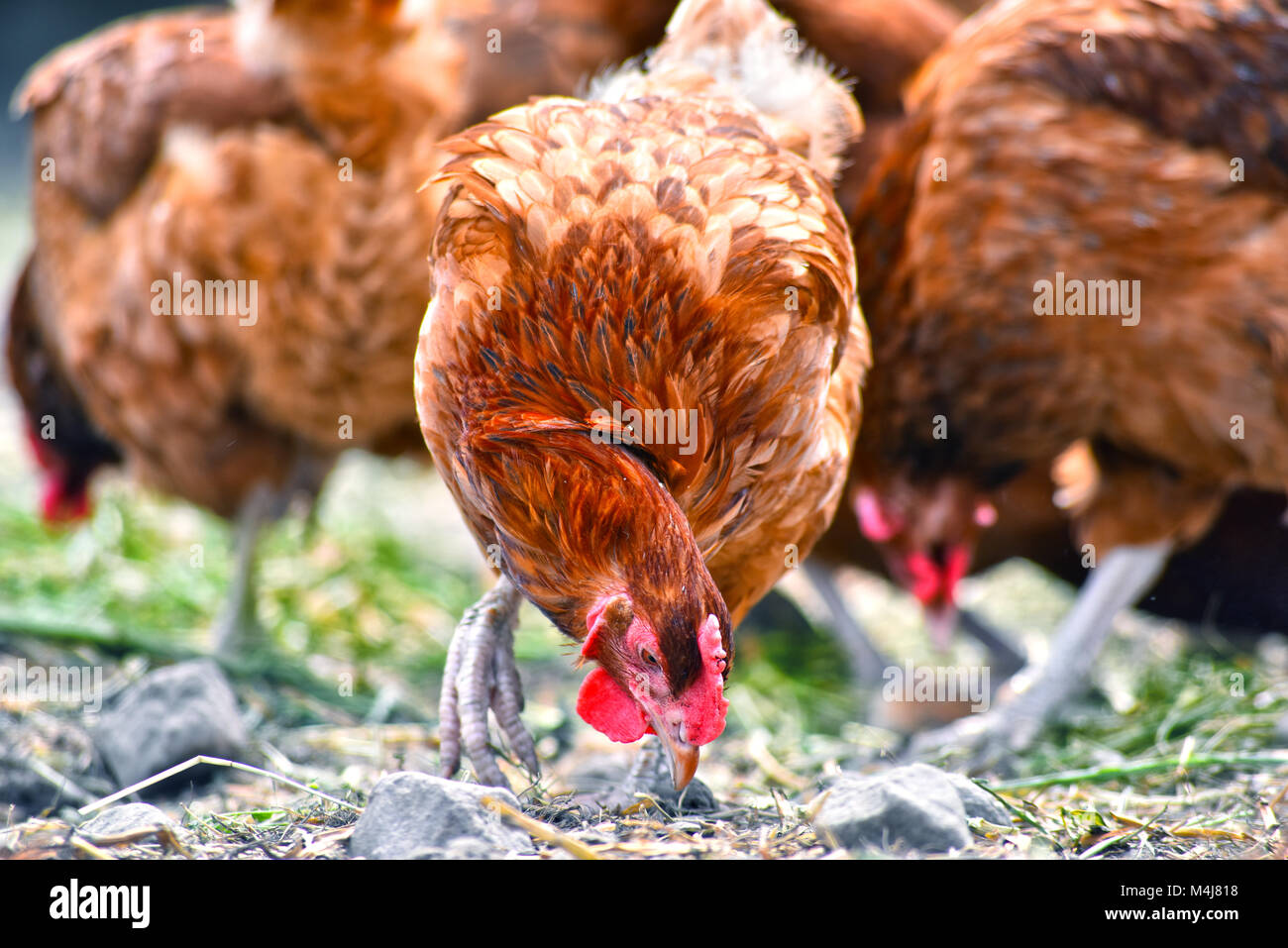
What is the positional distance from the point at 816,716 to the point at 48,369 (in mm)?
2726

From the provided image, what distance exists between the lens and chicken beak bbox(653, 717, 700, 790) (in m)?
1.74

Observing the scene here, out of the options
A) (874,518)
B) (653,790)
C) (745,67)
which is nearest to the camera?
(653,790)

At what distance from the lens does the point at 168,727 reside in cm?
252

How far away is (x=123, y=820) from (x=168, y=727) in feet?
1.87

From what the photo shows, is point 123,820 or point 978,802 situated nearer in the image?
point 123,820

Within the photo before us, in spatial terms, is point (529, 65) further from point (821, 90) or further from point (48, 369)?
point (48, 369)

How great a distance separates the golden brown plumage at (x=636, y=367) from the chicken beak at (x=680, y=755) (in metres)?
0.01

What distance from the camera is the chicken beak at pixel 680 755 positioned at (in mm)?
1744

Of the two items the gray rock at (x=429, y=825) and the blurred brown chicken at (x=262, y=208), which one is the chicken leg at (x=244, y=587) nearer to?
the blurred brown chicken at (x=262, y=208)

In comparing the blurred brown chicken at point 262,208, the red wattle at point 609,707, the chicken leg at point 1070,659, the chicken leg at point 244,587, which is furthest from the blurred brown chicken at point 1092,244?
the chicken leg at point 244,587

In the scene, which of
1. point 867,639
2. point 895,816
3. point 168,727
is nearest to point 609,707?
point 895,816

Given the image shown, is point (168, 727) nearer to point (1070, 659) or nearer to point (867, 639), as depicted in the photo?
point (867, 639)

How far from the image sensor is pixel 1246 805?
2365 mm
